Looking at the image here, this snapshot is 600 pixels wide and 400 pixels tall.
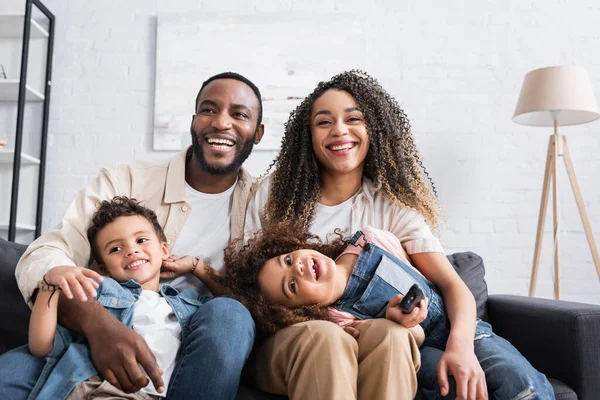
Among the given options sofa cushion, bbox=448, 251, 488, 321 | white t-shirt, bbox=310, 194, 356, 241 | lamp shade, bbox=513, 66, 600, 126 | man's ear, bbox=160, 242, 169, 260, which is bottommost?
sofa cushion, bbox=448, 251, 488, 321

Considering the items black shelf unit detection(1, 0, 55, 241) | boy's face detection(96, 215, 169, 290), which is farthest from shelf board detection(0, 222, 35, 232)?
boy's face detection(96, 215, 169, 290)

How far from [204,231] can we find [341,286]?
0.55 metres

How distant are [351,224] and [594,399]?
0.78 metres

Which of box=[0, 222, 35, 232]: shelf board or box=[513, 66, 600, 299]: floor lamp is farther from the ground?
box=[513, 66, 600, 299]: floor lamp

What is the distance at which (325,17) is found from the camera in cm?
314

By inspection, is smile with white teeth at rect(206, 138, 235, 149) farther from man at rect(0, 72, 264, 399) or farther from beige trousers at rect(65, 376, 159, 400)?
beige trousers at rect(65, 376, 159, 400)

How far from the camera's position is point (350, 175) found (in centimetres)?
176

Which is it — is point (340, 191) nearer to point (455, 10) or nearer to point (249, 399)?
point (249, 399)

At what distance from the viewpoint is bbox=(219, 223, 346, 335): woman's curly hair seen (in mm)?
1358

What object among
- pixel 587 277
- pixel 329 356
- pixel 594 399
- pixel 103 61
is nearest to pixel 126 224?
pixel 329 356

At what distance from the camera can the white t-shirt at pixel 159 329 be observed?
1255 mm

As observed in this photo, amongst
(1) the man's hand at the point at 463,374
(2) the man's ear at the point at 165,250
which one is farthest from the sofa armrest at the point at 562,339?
(2) the man's ear at the point at 165,250

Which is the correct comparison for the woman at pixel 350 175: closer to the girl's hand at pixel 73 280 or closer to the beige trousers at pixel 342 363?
the beige trousers at pixel 342 363

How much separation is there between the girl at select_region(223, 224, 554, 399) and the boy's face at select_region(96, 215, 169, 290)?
217mm
